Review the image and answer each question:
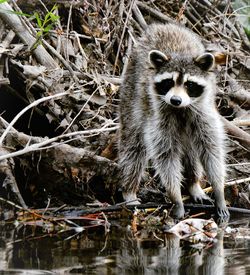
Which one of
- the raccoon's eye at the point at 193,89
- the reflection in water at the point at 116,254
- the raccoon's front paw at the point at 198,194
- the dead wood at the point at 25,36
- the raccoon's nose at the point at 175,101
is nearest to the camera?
the reflection in water at the point at 116,254

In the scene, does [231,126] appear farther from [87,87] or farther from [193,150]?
[87,87]

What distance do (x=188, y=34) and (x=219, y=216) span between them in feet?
4.71

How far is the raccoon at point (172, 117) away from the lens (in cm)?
521

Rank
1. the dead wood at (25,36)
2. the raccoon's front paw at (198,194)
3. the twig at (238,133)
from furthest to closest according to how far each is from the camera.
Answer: the dead wood at (25,36) < the twig at (238,133) < the raccoon's front paw at (198,194)

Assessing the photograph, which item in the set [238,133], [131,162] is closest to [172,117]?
[131,162]

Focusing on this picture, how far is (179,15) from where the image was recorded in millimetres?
7316

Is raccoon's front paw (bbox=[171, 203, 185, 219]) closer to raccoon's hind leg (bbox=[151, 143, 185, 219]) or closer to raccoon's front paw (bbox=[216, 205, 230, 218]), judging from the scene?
raccoon's hind leg (bbox=[151, 143, 185, 219])

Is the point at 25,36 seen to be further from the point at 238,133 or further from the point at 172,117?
the point at 238,133

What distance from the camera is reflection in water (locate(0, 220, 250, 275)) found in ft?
11.7

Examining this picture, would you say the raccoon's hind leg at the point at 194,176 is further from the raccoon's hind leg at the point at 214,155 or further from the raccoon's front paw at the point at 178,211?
the raccoon's front paw at the point at 178,211

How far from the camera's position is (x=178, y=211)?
514 centimetres

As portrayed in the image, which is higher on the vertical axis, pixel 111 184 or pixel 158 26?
pixel 158 26

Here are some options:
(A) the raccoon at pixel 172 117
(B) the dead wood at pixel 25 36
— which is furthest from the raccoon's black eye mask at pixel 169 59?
(B) the dead wood at pixel 25 36

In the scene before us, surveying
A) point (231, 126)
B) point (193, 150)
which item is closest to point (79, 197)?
point (193, 150)
